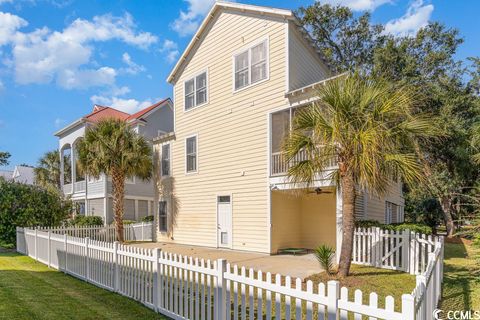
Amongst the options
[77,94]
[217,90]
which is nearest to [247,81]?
[217,90]

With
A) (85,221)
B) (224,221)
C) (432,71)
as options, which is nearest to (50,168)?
(85,221)

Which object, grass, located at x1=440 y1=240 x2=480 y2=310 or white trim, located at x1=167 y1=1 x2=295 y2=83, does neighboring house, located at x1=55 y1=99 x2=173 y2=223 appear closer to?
white trim, located at x1=167 y1=1 x2=295 y2=83

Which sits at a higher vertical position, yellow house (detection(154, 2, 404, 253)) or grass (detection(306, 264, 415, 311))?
yellow house (detection(154, 2, 404, 253))

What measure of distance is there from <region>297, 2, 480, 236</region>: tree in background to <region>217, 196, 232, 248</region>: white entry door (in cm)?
827

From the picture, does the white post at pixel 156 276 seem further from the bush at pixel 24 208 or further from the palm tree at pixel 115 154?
the bush at pixel 24 208

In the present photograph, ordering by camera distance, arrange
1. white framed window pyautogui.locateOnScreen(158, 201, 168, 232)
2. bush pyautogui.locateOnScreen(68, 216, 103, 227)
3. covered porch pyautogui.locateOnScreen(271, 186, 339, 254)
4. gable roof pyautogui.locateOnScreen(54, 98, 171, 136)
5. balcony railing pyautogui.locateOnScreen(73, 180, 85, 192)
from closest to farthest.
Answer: covered porch pyautogui.locateOnScreen(271, 186, 339, 254) → white framed window pyautogui.locateOnScreen(158, 201, 168, 232) → bush pyautogui.locateOnScreen(68, 216, 103, 227) → gable roof pyautogui.locateOnScreen(54, 98, 171, 136) → balcony railing pyautogui.locateOnScreen(73, 180, 85, 192)

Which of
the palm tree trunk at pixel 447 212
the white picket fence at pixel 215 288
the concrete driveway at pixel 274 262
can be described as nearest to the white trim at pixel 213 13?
the concrete driveway at pixel 274 262

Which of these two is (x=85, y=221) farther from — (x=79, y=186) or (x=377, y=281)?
(x=377, y=281)

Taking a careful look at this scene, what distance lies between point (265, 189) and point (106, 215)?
14.5 metres

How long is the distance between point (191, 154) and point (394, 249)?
35.8 ft

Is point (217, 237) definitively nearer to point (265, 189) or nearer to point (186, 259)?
point (265, 189)

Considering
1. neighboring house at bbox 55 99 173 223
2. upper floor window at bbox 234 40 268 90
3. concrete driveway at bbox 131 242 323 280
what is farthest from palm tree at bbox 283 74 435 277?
neighboring house at bbox 55 99 173 223

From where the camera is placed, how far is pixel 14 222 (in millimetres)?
16438

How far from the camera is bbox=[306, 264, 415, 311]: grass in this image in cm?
748
